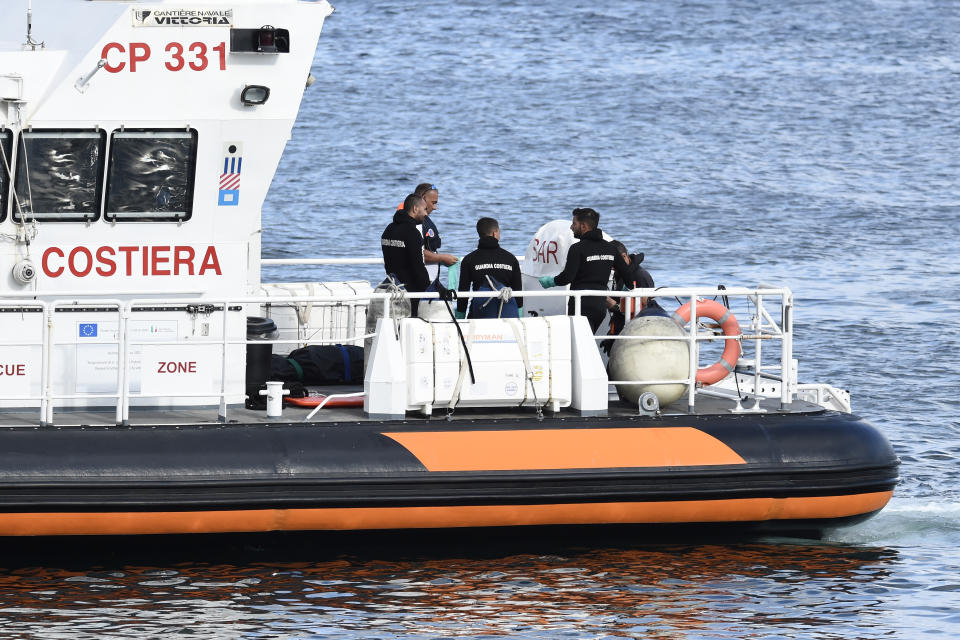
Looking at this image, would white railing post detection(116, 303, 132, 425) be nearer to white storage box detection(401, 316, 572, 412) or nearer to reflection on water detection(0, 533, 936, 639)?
reflection on water detection(0, 533, 936, 639)

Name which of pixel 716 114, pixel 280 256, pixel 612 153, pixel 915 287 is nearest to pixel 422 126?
pixel 612 153

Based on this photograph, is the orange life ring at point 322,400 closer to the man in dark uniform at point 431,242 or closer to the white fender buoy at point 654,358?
the man in dark uniform at point 431,242

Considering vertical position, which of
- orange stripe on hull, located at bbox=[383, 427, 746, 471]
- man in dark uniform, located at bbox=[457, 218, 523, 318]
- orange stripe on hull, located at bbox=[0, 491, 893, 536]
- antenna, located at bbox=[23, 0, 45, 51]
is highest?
antenna, located at bbox=[23, 0, 45, 51]

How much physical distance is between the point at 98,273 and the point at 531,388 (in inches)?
109

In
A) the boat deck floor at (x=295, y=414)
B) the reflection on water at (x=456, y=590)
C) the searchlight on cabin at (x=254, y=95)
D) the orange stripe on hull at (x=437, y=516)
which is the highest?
the searchlight on cabin at (x=254, y=95)

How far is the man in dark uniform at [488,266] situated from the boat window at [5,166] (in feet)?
9.36

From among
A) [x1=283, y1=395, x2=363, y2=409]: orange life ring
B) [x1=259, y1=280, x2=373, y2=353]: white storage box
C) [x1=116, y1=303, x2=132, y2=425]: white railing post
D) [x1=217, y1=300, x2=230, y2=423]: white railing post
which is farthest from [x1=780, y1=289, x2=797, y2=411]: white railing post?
[x1=116, y1=303, x2=132, y2=425]: white railing post

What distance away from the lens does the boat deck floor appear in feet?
31.6

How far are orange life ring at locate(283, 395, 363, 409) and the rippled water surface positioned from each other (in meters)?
0.91

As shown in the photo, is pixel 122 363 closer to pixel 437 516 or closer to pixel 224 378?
pixel 224 378

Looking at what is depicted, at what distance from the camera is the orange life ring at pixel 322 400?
400 inches

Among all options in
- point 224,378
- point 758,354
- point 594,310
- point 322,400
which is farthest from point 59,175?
point 758,354

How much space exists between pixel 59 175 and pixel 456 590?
11.3 ft

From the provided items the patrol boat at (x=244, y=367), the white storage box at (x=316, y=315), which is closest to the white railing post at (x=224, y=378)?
the patrol boat at (x=244, y=367)
